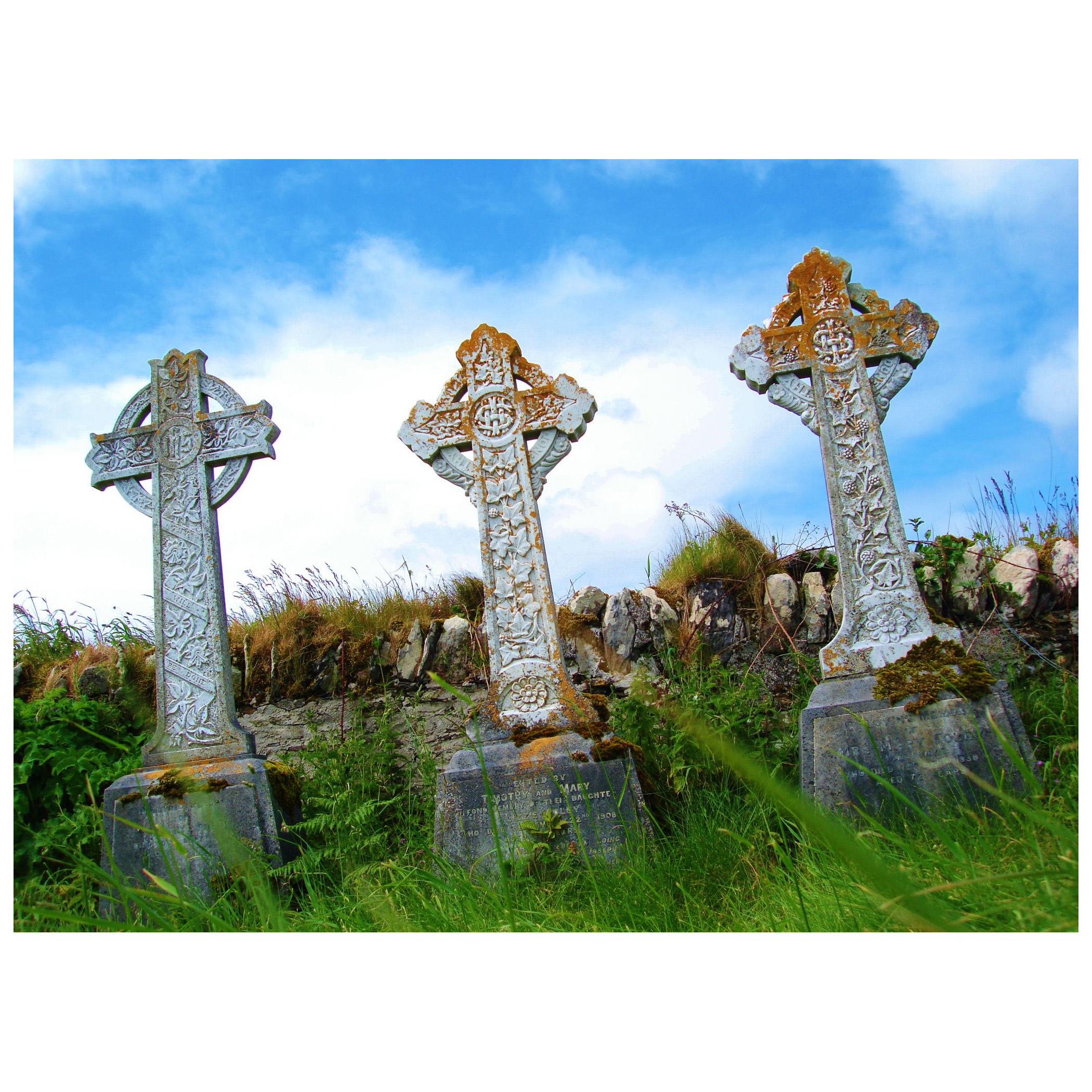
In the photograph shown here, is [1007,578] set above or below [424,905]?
above

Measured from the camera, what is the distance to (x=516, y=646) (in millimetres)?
4273

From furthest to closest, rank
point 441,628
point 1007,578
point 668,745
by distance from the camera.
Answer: point 441,628, point 1007,578, point 668,745

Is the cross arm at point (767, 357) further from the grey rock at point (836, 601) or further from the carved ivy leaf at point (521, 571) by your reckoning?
the carved ivy leaf at point (521, 571)

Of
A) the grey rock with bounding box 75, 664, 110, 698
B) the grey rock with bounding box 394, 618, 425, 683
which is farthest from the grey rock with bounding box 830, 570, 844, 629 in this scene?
the grey rock with bounding box 75, 664, 110, 698

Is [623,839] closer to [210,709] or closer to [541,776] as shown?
Result: [541,776]

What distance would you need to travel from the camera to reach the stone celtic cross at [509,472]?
419 cm

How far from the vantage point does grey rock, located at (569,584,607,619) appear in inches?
223

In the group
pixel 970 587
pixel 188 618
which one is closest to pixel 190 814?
pixel 188 618

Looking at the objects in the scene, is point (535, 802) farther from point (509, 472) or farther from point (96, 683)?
point (96, 683)

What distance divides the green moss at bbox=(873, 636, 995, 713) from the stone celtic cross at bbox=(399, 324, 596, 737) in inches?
62.8

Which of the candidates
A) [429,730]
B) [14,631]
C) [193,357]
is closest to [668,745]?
[429,730]

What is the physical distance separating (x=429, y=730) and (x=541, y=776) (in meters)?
1.73

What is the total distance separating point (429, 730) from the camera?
5.23m

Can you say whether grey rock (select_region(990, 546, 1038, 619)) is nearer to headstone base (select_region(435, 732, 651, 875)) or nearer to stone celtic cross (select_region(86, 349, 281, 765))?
headstone base (select_region(435, 732, 651, 875))
